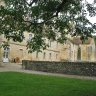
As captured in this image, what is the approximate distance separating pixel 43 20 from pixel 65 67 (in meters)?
19.2

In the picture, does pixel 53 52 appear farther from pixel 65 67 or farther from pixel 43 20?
pixel 43 20

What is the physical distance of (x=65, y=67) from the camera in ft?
102

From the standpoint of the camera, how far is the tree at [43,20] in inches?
434

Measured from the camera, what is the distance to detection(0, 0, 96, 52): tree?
11016 mm

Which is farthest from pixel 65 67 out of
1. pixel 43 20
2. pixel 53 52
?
pixel 53 52

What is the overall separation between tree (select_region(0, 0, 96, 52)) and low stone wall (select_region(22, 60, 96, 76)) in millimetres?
16249

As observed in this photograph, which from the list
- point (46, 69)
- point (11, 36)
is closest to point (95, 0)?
point (11, 36)

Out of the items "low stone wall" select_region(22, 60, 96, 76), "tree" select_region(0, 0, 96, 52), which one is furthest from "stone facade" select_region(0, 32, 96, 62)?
"tree" select_region(0, 0, 96, 52)

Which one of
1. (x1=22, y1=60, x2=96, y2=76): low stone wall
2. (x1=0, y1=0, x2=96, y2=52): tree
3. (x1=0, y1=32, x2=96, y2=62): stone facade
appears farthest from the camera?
(x1=0, y1=32, x2=96, y2=62): stone facade

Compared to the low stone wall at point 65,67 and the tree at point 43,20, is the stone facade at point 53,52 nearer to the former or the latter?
the low stone wall at point 65,67

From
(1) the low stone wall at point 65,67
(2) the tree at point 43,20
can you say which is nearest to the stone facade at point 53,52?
(1) the low stone wall at point 65,67

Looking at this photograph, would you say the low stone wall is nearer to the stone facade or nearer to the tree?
the stone facade

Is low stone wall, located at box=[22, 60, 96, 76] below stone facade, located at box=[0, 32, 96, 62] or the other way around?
below

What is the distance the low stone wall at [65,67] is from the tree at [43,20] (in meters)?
16.2
